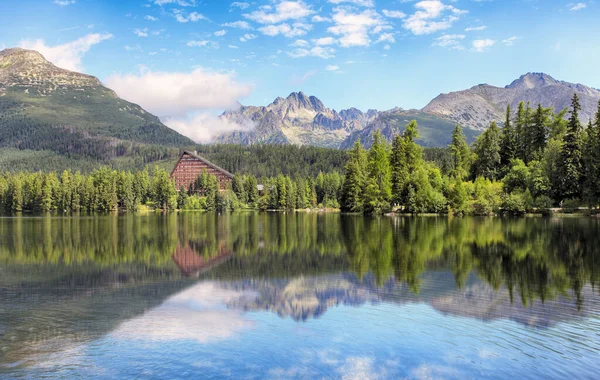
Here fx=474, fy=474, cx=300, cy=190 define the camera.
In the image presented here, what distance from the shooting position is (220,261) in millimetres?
34062

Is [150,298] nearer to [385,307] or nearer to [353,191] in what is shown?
[385,307]

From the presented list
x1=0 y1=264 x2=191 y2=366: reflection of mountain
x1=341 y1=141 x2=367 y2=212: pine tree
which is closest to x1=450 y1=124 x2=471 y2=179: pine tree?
x1=341 y1=141 x2=367 y2=212: pine tree

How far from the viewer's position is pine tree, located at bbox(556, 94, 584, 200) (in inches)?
3275

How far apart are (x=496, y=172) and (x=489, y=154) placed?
13.9 ft

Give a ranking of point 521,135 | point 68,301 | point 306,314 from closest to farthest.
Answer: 1. point 306,314
2. point 68,301
3. point 521,135

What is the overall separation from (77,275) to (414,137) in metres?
84.4

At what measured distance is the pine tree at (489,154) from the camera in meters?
103

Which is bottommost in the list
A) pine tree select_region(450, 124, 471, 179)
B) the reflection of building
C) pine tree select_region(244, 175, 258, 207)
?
the reflection of building

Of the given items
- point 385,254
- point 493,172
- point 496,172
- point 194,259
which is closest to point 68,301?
point 194,259

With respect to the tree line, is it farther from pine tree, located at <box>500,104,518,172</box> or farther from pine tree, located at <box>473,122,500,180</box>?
pine tree, located at <box>500,104,518,172</box>

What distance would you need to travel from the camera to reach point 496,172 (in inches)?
4045

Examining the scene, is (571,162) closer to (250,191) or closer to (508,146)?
(508,146)

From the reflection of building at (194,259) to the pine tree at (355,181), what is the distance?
212 ft

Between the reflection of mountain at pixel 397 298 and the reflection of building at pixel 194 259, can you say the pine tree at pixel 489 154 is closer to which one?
the reflection of building at pixel 194 259
